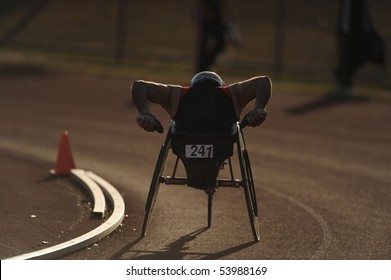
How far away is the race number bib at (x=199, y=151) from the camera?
1059 cm

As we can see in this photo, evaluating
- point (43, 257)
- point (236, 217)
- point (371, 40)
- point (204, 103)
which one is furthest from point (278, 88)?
point (43, 257)

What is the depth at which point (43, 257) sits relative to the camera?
369 inches

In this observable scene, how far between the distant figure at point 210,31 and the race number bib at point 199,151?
15516 millimetres

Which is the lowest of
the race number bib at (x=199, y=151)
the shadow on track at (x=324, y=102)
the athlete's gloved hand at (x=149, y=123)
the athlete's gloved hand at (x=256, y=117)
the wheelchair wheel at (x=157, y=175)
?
the shadow on track at (x=324, y=102)

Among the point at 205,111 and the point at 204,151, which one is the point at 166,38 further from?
the point at 204,151

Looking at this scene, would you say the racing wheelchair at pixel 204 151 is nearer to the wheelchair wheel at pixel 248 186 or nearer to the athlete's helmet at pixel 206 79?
the wheelchair wheel at pixel 248 186

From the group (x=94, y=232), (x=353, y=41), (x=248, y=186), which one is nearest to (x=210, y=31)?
(x=353, y=41)

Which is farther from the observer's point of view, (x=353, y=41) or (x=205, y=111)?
(x=353, y=41)

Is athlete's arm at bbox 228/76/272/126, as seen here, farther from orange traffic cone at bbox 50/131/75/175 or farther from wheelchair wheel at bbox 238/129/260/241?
orange traffic cone at bbox 50/131/75/175

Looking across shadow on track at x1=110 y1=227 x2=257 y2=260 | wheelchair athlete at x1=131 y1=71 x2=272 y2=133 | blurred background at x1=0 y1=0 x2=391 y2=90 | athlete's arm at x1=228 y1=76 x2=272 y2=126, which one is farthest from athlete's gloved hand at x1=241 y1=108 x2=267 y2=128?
blurred background at x1=0 y1=0 x2=391 y2=90

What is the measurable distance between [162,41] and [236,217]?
686 inches

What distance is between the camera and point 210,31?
26.5 metres

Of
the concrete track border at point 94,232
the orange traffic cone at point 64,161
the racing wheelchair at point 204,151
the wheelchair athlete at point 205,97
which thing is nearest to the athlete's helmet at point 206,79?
the wheelchair athlete at point 205,97

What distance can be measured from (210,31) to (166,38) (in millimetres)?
3290
